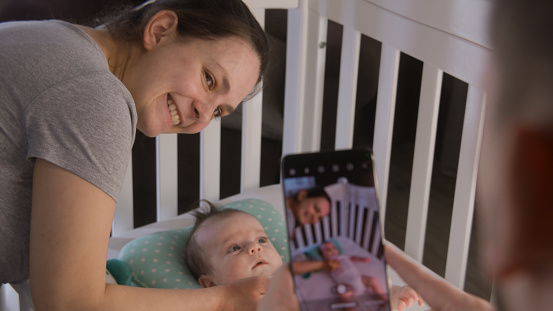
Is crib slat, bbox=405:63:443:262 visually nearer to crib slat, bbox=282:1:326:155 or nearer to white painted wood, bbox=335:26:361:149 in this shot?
white painted wood, bbox=335:26:361:149

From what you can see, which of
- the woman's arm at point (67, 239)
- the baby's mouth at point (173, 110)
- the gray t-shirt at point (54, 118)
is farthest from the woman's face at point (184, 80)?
the woman's arm at point (67, 239)

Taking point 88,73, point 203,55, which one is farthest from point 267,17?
point 88,73

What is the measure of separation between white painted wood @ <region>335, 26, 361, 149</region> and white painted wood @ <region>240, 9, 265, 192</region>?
23 cm

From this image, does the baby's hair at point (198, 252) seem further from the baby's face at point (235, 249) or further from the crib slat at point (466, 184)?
the crib slat at point (466, 184)

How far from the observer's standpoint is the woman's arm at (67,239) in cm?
71

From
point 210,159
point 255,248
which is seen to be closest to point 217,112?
point 255,248

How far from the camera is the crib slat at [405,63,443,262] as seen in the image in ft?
3.96

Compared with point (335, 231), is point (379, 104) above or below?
below

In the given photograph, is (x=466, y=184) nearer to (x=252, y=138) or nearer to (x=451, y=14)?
(x=451, y=14)

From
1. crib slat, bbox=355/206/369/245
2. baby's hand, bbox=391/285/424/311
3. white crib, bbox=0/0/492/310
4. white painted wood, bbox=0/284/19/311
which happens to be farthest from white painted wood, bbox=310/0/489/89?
white painted wood, bbox=0/284/19/311

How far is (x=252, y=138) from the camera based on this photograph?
1.63 m

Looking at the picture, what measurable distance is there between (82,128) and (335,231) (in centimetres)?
37

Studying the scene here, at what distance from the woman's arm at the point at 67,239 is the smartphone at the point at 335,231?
30 centimetres

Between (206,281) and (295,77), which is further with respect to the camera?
(295,77)
